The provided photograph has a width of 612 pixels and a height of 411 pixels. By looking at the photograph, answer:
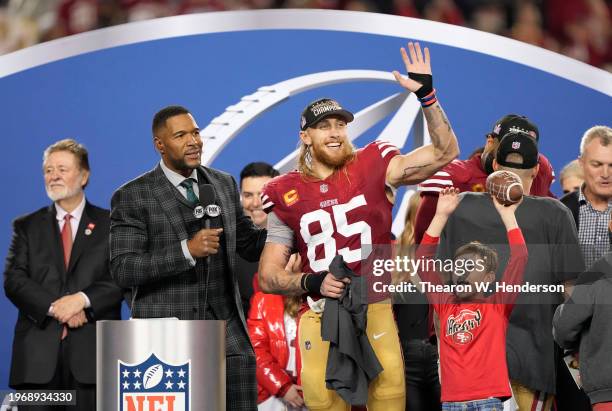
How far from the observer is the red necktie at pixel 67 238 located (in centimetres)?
593

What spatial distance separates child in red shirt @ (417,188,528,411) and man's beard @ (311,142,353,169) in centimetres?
51

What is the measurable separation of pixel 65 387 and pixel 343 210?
208cm

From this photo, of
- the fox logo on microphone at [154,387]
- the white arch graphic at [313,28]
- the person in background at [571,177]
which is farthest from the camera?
the white arch graphic at [313,28]

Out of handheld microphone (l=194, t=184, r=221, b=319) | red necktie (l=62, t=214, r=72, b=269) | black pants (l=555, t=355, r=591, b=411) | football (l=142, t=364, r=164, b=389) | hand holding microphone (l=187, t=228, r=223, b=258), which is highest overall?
red necktie (l=62, t=214, r=72, b=269)

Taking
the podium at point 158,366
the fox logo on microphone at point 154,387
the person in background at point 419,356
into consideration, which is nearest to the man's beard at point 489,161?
the person in background at point 419,356

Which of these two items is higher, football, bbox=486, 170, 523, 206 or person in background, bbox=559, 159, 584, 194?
person in background, bbox=559, 159, 584, 194

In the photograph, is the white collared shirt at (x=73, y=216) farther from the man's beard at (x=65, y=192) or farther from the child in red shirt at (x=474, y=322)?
the child in red shirt at (x=474, y=322)

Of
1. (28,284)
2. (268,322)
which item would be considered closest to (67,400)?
(28,284)

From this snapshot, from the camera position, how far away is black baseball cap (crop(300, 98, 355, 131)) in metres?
4.77

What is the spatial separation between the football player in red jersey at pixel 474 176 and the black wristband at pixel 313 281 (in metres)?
0.72

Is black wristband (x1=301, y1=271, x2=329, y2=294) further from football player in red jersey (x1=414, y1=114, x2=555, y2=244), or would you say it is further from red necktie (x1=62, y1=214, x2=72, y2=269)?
red necktie (x1=62, y1=214, x2=72, y2=269)

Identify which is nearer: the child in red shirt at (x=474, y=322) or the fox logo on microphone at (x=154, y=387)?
the fox logo on microphone at (x=154, y=387)

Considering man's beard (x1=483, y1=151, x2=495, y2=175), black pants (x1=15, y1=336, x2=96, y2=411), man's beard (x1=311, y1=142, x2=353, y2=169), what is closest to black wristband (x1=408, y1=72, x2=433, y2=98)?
man's beard (x1=311, y1=142, x2=353, y2=169)

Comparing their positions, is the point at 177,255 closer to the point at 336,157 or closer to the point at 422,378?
the point at 336,157
